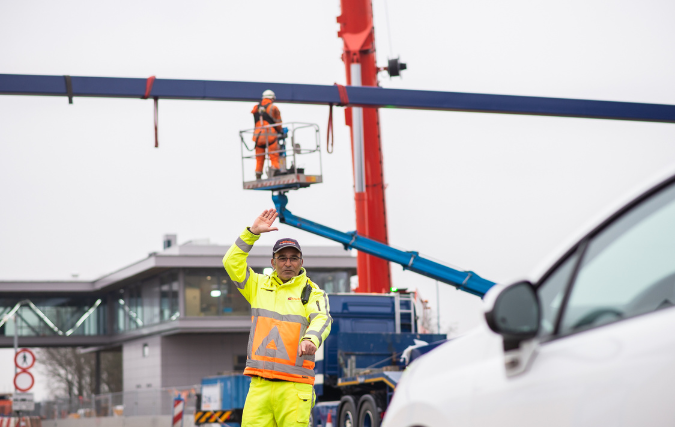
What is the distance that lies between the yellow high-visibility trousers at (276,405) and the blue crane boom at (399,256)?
11062 mm

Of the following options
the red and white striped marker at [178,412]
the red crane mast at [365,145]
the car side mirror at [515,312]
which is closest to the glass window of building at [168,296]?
the red and white striped marker at [178,412]

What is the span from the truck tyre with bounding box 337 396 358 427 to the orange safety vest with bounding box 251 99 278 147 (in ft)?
15.5

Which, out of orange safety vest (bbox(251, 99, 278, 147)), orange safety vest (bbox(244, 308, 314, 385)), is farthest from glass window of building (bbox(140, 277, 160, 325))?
orange safety vest (bbox(244, 308, 314, 385))

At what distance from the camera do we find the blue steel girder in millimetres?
16188

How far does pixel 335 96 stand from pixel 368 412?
600 cm

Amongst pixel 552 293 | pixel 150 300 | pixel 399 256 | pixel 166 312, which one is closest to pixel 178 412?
pixel 399 256

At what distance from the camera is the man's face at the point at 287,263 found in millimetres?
6590

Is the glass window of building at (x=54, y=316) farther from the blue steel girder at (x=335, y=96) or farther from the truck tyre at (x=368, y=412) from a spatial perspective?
the truck tyre at (x=368, y=412)

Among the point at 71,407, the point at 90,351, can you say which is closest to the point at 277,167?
the point at 71,407

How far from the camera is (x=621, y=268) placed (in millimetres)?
3035

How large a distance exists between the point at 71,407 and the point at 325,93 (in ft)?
100

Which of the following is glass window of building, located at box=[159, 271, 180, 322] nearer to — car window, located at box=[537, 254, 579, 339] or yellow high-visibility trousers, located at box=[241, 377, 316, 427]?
yellow high-visibility trousers, located at box=[241, 377, 316, 427]

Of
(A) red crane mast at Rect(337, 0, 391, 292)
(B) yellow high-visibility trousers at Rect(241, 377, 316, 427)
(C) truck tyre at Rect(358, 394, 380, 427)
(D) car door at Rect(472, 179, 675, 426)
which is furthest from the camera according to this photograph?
(A) red crane mast at Rect(337, 0, 391, 292)

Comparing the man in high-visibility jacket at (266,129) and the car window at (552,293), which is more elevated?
the man in high-visibility jacket at (266,129)
